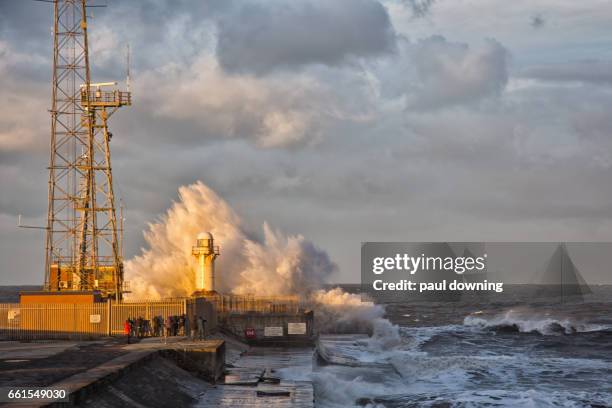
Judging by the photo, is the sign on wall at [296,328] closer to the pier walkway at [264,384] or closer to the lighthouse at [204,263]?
the pier walkway at [264,384]

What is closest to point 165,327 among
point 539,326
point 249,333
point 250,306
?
point 249,333

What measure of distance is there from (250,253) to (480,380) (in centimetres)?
2784

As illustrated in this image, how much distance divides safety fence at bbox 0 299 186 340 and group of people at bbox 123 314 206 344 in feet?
2.05

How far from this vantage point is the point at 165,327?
113ft

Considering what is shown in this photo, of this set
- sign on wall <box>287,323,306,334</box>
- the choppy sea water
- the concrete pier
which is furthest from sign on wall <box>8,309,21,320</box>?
sign on wall <box>287,323,306,334</box>

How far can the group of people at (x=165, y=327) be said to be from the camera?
3453 cm

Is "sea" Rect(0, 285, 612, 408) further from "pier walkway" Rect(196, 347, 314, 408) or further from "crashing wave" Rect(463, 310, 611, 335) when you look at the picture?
"crashing wave" Rect(463, 310, 611, 335)

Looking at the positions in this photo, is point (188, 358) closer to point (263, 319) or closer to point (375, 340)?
point (263, 319)

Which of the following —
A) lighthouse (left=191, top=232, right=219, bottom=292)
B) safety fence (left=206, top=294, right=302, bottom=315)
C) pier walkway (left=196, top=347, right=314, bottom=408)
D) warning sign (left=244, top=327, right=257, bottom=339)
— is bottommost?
pier walkway (left=196, top=347, right=314, bottom=408)

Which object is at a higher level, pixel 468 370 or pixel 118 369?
pixel 118 369

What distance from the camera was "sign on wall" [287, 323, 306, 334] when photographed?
148 feet

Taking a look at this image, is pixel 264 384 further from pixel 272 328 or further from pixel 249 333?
pixel 249 333

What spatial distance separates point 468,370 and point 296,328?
29.4ft

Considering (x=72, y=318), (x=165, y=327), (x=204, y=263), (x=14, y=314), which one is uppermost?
(x=204, y=263)
